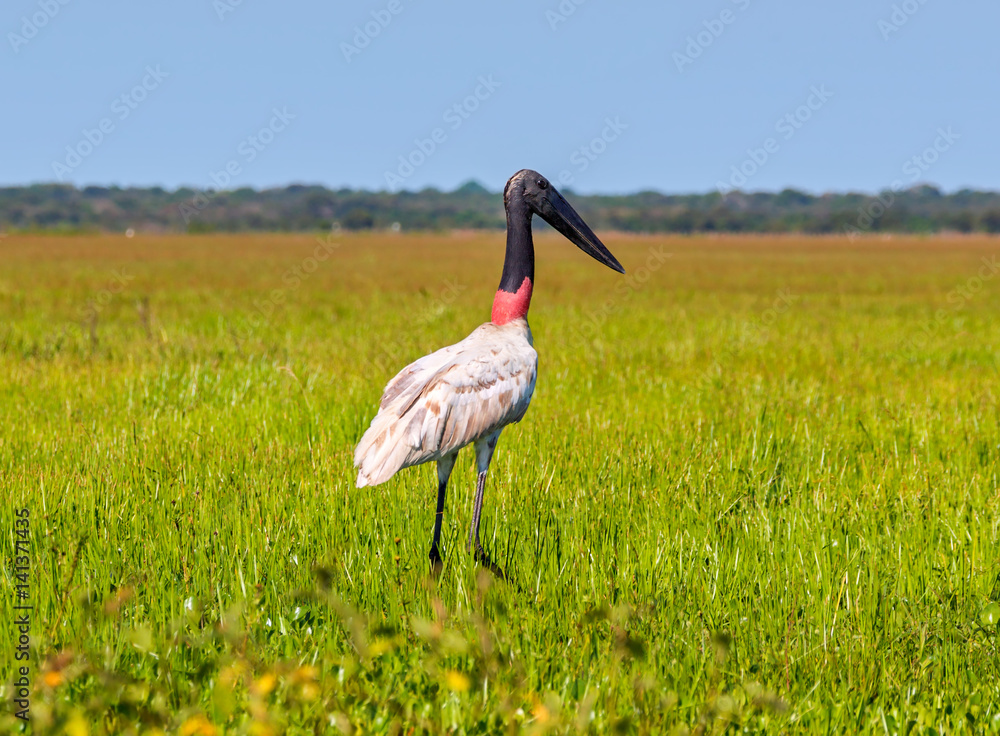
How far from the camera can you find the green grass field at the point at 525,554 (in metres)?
2.75

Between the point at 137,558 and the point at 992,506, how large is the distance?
5018 mm

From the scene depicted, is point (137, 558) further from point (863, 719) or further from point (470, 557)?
point (863, 719)

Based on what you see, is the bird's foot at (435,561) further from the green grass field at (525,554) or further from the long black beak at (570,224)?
the long black beak at (570,224)

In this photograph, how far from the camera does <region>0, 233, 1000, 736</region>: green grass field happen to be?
275 centimetres

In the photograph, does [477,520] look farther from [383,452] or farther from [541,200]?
[541,200]

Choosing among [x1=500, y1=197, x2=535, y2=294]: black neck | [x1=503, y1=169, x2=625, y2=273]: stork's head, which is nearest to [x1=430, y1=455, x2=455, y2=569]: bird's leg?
[x1=500, y1=197, x2=535, y2=294]: black neck

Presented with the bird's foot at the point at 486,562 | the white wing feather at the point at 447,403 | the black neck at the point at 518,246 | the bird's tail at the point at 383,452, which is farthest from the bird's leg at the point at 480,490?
the black neck at the point at 518,246

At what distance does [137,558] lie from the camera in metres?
4.00

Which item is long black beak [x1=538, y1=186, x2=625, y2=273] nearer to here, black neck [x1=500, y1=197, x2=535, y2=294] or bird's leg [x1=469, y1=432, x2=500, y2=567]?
black neck [x1=500, y1=197, x2=535, y2=294]

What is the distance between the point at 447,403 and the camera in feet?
13.6

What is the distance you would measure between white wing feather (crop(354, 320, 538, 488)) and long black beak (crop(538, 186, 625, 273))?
2.82ft

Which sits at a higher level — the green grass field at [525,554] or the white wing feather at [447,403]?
the white wing feather at [447,403]

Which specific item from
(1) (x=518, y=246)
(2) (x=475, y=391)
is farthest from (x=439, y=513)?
(1) (x=518, y=246)

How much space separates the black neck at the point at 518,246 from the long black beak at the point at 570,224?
129mm
